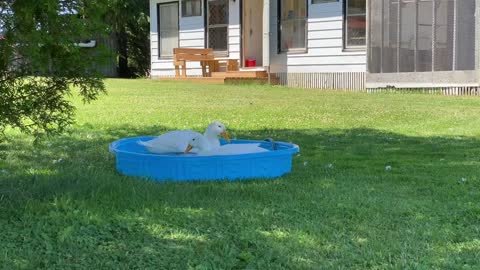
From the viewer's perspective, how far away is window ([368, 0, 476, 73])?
42.3 ft

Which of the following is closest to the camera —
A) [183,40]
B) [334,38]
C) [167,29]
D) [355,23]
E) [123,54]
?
[355,23]

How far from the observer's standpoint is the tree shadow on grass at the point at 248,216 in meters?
2.90

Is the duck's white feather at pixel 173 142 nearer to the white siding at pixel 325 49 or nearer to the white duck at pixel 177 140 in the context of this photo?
the white duck at pixel 177 140

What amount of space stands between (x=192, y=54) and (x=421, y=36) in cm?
793

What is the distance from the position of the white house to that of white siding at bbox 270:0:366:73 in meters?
0.03

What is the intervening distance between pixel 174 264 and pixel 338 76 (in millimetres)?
→ 13738

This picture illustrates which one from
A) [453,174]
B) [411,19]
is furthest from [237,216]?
[411,19]

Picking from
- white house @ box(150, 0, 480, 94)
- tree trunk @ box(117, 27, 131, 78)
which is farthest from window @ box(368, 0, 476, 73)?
tree trunk @ box(117, 27, 131, 78)

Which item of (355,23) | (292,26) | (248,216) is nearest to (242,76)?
(292,26)

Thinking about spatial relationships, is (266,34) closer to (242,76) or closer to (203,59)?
(242,76)

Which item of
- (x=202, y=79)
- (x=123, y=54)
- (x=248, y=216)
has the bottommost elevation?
(x=248, y=216)

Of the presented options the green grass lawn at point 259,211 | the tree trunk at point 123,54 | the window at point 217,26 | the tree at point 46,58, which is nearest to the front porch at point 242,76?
the window at point 217,26

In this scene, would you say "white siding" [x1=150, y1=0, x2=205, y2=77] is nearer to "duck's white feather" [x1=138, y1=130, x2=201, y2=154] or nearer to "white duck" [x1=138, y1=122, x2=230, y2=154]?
"white duck" [x1=138, y1=122, x2=230, y2=154]

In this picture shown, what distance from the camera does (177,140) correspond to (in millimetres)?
4703
